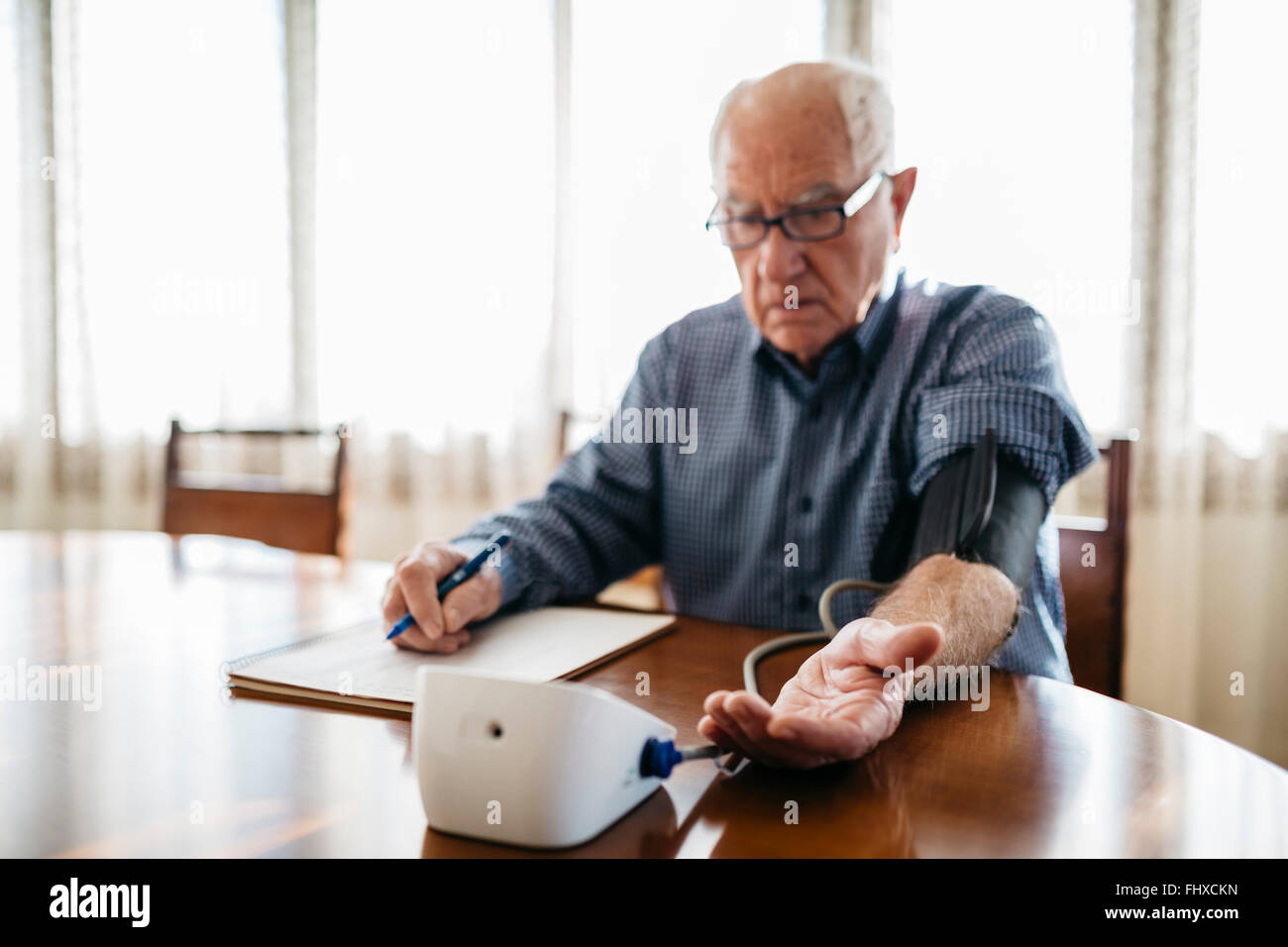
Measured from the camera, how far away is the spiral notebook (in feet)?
2.16

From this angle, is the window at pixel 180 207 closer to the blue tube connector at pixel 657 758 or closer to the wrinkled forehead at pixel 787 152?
the wrinkled forehead at pixel 787 152

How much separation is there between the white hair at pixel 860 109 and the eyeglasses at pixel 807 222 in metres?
0.03

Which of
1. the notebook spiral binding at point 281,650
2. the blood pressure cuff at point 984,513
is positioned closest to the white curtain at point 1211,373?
the blood pressure cuff at point 984,513

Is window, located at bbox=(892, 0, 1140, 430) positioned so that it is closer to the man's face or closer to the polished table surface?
the man's face

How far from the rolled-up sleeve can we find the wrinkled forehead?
25 centimetres

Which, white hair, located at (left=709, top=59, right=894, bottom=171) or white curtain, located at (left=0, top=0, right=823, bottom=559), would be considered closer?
white hair, located at (left=709, top=59, right=894, bottom=171)

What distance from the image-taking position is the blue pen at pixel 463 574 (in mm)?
774

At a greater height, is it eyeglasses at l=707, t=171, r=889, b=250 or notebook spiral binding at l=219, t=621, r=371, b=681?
eyeglasses at l=707, t=171, r=889, b=250

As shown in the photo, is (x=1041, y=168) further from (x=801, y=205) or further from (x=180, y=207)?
(x=180, y=207)

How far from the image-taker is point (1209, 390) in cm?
201

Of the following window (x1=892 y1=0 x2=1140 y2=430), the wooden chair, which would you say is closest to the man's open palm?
the wooden chair

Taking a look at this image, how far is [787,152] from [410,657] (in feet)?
2.16
